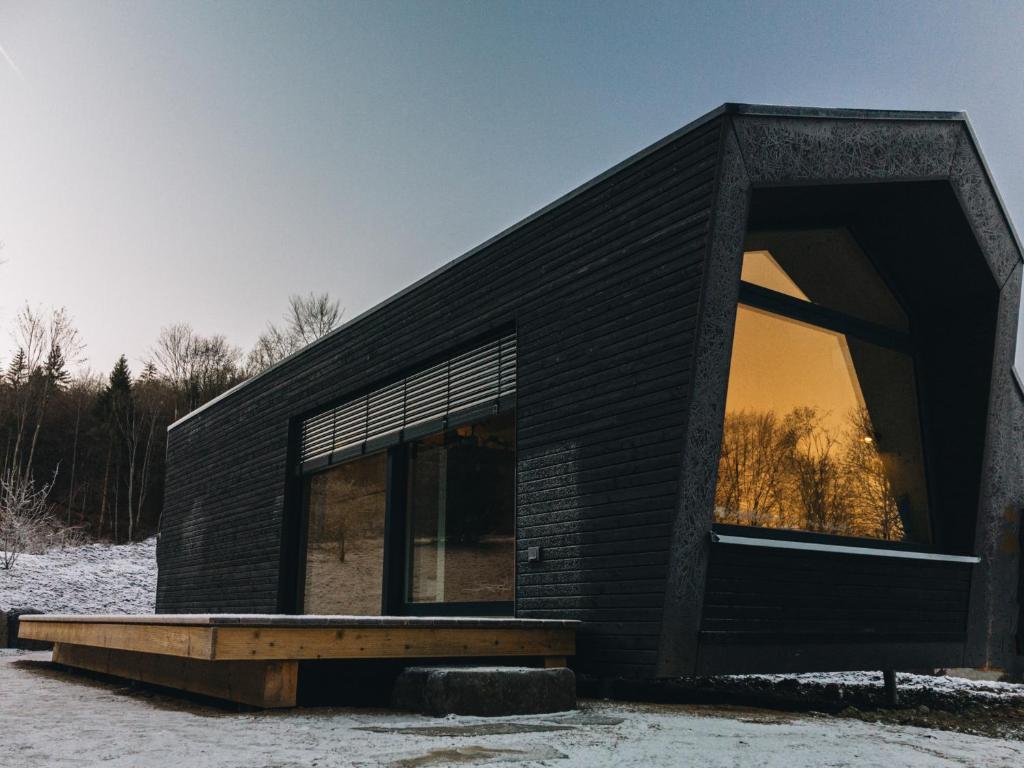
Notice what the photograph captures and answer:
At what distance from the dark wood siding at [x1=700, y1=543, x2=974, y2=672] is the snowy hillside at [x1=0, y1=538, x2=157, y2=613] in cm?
1186

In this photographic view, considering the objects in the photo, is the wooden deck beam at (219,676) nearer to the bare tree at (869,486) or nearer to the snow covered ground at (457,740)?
the snow covered ground at (457,740)

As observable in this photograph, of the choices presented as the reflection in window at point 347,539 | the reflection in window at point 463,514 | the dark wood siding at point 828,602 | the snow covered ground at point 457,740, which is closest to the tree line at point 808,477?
the dark wood siding at point 828,602

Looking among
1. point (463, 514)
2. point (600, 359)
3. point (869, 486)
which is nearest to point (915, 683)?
point (869, 486)

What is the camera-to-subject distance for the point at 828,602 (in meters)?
5.26

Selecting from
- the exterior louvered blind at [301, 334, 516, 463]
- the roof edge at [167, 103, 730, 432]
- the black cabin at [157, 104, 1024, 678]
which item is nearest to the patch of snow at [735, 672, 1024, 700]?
the black cabin at [157, 104, 1024, 678]

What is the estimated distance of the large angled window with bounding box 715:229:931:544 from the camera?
5.21 m

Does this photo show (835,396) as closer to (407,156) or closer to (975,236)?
(975,236)

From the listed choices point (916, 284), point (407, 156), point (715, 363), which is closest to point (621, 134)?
point (407, 156)

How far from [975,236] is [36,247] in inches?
688

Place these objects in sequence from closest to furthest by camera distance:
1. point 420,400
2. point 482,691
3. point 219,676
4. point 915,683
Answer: point 482,691, point 219,676, point 915,683, point 420,400

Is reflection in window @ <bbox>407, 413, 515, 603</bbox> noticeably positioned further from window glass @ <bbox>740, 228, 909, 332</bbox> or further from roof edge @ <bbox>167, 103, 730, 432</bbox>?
window glass @ <bbox>740, 228, 909, 332</bbox>

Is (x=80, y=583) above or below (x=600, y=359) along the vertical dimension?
below

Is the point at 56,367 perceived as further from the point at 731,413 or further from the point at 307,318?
the point at 731,413

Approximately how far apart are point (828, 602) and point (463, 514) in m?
2.74
